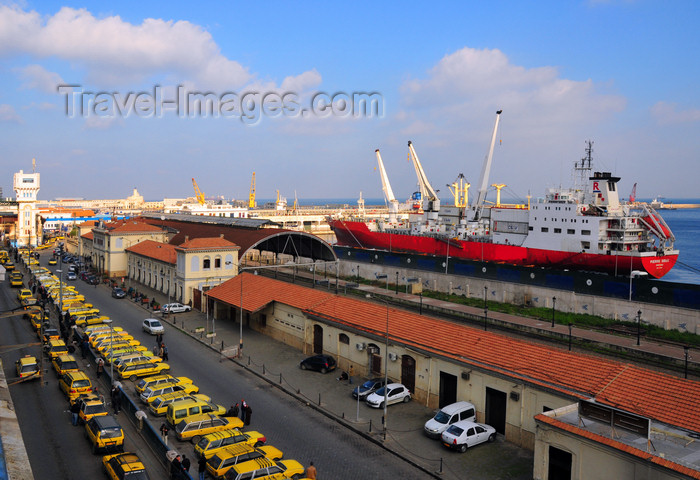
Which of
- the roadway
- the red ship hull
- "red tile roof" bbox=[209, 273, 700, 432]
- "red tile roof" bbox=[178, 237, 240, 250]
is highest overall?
"red tile roof" bbox=[178, 237, 240, 250]

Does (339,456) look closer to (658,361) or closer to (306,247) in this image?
(658,361)

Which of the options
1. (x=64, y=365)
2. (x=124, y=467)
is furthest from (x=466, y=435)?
(x=64, y=365)

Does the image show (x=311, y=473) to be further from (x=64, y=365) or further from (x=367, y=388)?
(x=64, y=365)

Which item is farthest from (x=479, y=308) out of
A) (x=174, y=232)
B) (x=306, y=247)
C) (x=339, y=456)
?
(x=174, y=232)

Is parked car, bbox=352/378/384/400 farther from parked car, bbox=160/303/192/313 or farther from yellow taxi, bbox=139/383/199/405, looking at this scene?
parked car, bbox=160/303/192/313

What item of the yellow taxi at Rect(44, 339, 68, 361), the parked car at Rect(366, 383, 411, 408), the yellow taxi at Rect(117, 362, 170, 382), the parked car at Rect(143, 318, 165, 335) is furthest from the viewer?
the parked car at Rect(143, 318, 165, 335)

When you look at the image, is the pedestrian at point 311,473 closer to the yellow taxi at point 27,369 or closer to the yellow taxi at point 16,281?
the yellow taxi at point 27,369

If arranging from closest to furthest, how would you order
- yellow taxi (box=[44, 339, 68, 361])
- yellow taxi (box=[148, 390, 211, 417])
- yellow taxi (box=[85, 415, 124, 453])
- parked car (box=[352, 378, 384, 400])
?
1. yellow taxi (box=[85, 415, 124, 453])
2. yellow taxi (box=[148, 390, 211, 417])
3. parked car (box=[352, 378, 384, 400])
4. yellow taxi (box=[44, 339, 68, 361])

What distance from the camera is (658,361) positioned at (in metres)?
22.3

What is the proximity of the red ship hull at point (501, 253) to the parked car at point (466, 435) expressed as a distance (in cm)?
3183

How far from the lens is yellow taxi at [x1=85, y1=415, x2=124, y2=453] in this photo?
1675cm

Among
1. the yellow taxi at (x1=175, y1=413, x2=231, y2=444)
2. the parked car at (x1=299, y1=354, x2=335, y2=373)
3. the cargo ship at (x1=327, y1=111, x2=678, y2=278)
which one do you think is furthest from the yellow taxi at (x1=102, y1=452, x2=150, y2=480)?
the cargo ship at (x1=327, y1=111, x2=678, y2=278)

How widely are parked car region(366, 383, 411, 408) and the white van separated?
2.61 meters

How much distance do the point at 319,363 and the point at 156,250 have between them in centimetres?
3125
